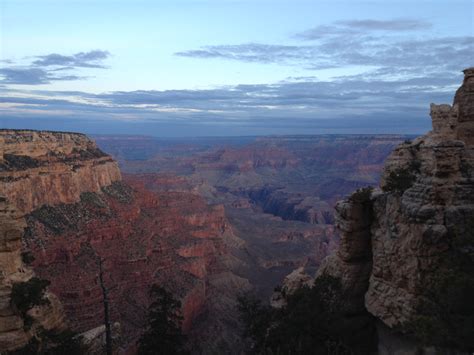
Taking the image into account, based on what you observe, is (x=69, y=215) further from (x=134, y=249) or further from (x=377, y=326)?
(x=377, y=326)

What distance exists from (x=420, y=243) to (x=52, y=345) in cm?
1359

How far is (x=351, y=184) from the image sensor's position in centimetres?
15425

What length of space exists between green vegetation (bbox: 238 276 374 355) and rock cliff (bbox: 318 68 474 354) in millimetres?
792

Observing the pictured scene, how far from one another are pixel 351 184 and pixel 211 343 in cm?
12165

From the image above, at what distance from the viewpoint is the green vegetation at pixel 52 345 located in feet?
51.2

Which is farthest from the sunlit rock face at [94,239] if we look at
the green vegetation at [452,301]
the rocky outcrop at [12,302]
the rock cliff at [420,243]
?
the green vegetation at [452,301]

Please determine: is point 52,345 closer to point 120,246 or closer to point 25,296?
point 25,296

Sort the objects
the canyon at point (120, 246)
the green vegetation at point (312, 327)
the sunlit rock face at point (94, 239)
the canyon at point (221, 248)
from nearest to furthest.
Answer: the canyon at point (221, 248) → the green vegetation at point (312, 327) → the canyon at point (120, 246) → the sunlit rock face at point (94, 239)

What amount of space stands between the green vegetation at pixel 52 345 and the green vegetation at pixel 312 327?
6.83 m

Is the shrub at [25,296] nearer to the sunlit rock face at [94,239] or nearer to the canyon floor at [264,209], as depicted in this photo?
the sunlit rock face at [94,239]

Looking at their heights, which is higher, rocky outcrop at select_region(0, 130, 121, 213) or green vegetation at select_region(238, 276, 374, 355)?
rocky outcrop at select_region(0, 130, 121, 213)

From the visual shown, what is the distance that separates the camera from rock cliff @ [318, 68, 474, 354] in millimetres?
13844

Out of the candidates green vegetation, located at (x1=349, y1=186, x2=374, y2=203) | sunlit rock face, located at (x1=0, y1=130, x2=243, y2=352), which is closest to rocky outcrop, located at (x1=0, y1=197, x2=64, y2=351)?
sunlit rock face, located at (x1=0, y1=130, x2=243, y2=352)

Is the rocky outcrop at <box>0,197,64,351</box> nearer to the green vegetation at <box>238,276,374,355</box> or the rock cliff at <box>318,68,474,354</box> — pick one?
the green vegetation at <box>238,276,374,355</box>
